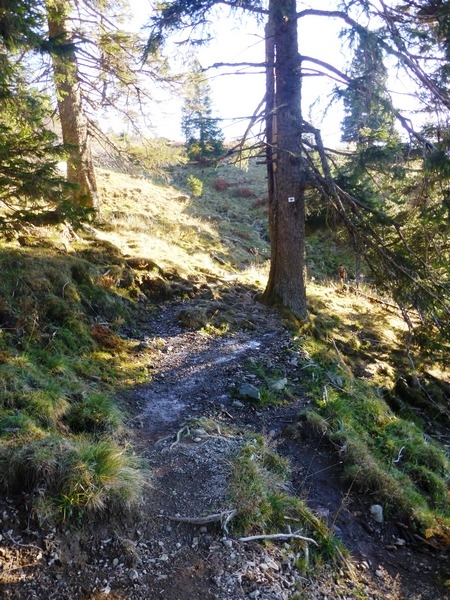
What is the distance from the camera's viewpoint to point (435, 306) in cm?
829

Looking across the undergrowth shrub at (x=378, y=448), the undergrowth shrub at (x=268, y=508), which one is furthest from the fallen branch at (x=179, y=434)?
the undergrowth shrub at (x=378, y=448)

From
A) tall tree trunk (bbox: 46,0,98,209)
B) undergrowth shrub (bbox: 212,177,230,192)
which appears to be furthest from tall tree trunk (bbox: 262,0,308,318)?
undergrowth shrub (bbox: 212,177,230,192)

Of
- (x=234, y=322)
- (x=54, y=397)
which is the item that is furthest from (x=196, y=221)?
(x=54, y=397)

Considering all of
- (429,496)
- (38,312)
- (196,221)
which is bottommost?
(429,496)

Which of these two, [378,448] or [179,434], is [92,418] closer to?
[179,434]

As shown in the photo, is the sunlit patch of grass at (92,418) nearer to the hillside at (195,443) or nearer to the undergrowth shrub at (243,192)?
the hillside at (195,443)

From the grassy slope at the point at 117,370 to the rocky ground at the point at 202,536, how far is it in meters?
0.25

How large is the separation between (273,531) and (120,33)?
1193cm

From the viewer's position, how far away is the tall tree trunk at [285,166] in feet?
30.4

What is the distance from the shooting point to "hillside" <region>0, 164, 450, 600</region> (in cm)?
321

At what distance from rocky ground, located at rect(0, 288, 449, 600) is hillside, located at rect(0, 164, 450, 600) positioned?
0.01m

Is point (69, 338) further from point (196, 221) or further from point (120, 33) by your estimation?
point (196, 221)

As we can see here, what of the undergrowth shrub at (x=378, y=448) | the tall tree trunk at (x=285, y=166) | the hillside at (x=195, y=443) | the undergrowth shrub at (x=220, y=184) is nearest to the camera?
the hillside at (x=195, y=443)

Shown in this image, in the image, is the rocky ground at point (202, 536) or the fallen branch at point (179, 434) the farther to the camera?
the fallen branch at point (179, 434)
